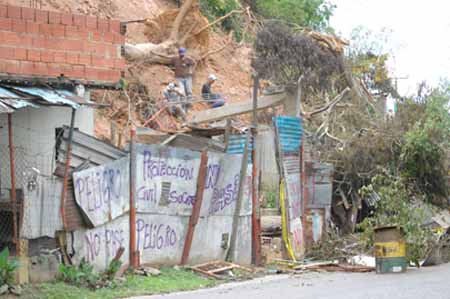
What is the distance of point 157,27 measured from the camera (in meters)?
28.2

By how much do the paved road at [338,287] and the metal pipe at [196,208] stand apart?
153 cm

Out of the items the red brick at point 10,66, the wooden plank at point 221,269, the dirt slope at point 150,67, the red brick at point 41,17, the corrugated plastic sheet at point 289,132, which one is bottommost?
the wooden plank at point 221,269

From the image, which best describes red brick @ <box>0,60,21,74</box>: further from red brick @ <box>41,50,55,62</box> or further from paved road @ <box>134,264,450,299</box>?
paved road @ <box>134,264,450,299</box>

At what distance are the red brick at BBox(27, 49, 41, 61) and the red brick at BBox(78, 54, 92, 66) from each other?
0.85m

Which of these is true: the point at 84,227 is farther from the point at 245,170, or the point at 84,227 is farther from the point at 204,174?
the point at 245,170

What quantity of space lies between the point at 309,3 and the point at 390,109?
16.5 m

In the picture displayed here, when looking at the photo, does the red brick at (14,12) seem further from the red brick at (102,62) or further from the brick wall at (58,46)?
the red brick at (102,62)

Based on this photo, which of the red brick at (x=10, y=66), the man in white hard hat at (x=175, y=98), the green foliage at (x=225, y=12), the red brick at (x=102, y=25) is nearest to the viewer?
the red brick at (x=10, y=66)

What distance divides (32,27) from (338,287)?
23.7ft

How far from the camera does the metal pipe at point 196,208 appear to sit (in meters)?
15.1

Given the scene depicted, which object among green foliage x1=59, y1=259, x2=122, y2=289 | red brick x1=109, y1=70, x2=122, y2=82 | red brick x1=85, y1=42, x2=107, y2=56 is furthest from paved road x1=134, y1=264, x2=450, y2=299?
red brick x1=85, y1=42, x2=107, y2=56

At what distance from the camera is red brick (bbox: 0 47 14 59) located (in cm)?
1333

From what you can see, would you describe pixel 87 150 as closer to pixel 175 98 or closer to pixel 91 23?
pixel 91 23

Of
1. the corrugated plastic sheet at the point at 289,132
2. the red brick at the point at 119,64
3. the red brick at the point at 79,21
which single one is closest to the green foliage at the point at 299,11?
the corrugated plastic sheet at the point at 289,132
